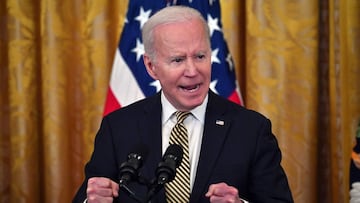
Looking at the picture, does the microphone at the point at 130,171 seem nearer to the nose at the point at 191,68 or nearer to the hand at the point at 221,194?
the hand at the point at 221,194

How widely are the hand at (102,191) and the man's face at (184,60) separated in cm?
48

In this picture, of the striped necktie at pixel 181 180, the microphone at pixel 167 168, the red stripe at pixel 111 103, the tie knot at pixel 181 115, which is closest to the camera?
the microphone at pixel 167 168

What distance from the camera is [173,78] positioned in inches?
78.7

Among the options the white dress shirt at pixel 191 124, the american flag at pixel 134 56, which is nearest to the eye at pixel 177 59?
the white dress shirt at pixel 191 124

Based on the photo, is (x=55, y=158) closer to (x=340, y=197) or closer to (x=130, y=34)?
(x=130, y=34)

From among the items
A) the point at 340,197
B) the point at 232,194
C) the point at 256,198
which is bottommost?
the point at 340,197

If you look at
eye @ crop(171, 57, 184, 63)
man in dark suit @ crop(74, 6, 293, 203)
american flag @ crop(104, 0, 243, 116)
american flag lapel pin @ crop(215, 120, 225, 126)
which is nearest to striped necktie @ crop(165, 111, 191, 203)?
man in dark suit @ crop(74, 6, 293, 203)

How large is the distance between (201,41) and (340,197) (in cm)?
157

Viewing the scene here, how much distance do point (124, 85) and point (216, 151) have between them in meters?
1.26

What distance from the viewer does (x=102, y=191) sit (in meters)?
1.65

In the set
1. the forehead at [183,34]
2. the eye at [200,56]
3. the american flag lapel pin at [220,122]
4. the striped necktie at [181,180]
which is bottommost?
the striped necktie at [181,180]

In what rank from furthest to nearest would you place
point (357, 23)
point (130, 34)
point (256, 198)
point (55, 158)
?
point (55, 158)
point (130, 34)
point (357, 23)
point (256, 198)

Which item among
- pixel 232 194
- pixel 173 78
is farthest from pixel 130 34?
pixel 232 194

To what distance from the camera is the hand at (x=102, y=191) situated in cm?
165
